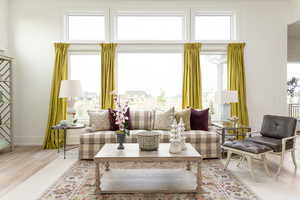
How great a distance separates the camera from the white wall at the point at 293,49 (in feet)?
23.9

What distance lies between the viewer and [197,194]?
2.82 m

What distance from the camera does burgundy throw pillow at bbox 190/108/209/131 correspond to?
4.68 meters

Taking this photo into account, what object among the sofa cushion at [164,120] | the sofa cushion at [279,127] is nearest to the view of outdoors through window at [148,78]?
the sofa cushion at [164,120]

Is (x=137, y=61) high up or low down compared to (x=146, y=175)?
up

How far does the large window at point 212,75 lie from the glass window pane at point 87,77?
102 inches

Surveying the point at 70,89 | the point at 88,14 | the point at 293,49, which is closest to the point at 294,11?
the point at 293,49

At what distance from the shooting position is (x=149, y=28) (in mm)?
5660

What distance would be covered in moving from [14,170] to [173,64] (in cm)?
393

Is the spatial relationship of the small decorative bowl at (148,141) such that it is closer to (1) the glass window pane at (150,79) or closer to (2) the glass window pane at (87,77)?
(1) the glass window pane at (150,79)

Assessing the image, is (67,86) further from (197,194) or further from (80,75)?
(197,194)

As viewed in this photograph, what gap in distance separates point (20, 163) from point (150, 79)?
325 cm

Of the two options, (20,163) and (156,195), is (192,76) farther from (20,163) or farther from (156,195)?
(20,163)

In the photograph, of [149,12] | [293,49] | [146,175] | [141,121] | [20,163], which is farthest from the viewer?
[293,49]

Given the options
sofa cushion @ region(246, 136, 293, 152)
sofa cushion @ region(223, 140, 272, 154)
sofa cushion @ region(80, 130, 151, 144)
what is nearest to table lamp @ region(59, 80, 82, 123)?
sofa cushion @ region(80, 130, 151, 144)
